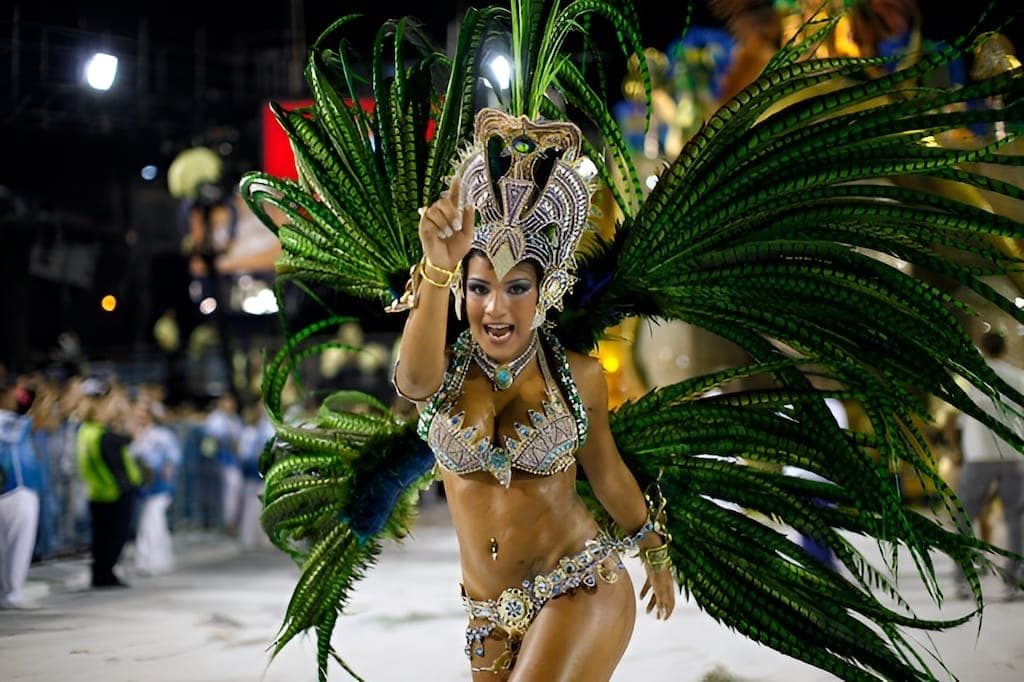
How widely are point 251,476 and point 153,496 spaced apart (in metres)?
2.01

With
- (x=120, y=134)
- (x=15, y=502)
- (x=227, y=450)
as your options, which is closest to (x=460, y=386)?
(x=15, y=502)

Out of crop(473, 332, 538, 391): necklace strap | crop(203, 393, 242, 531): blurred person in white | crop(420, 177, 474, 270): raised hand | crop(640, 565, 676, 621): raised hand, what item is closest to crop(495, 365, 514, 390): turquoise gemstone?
crop(473, 332, 538, 391): necklace strap

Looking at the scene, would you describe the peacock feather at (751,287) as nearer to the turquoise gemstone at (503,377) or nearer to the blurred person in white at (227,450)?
the turquoise gemstone at (503,377)

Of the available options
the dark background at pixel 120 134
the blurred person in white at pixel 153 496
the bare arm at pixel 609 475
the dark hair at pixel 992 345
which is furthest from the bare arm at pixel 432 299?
the blurred person in white at pixel 153 496

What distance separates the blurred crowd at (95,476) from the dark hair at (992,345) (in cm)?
558

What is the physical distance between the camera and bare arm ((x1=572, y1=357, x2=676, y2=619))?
3.06 meters

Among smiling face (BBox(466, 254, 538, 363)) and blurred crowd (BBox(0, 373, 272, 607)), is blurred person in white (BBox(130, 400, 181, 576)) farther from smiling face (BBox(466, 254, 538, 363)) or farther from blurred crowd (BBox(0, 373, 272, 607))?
smiling face (BBox(466, 254, 538, 363))

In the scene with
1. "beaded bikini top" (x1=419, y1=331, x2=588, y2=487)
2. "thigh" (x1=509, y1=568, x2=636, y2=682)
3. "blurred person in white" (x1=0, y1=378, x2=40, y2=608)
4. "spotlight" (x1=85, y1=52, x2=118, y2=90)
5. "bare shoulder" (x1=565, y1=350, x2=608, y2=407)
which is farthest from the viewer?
"spotlight" (x1=85, y1=52, x2=118, y2=90)

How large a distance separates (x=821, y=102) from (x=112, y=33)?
27.3ft

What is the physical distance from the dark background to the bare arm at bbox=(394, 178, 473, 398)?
19.5ft

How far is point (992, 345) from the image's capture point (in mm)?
6156

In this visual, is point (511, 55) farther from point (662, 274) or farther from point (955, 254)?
point (955, 254)

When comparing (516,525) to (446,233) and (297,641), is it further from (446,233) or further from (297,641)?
(297,641)

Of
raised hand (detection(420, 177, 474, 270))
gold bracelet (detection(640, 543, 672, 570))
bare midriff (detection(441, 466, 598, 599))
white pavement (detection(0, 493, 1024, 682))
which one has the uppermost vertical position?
raised hand (detection(420, 177, 474, 270))
